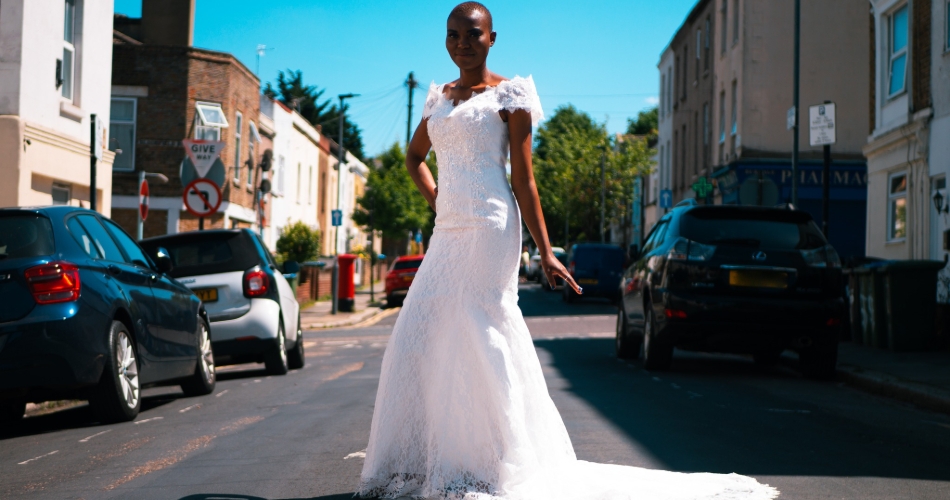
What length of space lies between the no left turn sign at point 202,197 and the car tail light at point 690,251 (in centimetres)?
714

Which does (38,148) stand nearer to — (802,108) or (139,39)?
(139,39)

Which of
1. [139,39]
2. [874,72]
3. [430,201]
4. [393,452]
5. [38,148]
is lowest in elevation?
[393,452]

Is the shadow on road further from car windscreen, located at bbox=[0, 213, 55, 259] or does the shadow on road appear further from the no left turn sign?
the no left turn sign

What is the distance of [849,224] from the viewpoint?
3359 centimetres

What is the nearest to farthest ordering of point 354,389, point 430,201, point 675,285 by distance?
point 430,201, point 354,389, point 675,285

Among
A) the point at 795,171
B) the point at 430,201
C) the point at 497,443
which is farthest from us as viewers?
the point at 795,171

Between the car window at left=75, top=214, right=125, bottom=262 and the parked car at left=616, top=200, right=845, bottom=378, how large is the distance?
535cm

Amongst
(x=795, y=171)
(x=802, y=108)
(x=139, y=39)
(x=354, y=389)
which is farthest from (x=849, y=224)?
(x=354, y=389)

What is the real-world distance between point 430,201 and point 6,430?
4.71 metres

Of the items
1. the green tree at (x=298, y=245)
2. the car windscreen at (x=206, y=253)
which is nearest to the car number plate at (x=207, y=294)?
the car windscreen at (x=206, y=253)

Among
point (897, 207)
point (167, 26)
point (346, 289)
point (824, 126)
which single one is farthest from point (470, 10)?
point (167, 26)

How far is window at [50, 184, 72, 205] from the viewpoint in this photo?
1736 centimetres

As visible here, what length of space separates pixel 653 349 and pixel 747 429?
4.26 metres

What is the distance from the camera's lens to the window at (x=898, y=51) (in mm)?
20016
